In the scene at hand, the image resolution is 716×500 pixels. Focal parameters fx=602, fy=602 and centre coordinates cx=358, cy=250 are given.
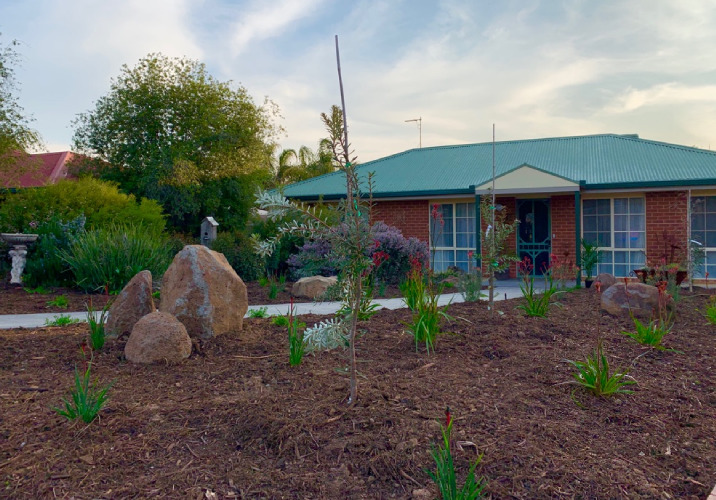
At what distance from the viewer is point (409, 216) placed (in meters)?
16.7

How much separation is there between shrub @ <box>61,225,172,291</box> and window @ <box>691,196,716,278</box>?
1167 centimetres

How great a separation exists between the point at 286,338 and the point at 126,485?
10.5 ft

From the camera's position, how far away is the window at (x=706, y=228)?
13.6 metres

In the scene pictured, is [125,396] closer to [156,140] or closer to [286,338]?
[286,338]

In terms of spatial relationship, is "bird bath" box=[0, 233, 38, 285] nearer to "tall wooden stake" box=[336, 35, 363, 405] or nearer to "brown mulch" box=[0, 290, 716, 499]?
"brown mulch" box=[0, 290, 716, 499]

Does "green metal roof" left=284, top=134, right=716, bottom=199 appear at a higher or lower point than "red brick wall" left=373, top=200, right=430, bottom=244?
higher

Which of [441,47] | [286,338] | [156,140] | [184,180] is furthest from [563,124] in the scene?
[286,338]

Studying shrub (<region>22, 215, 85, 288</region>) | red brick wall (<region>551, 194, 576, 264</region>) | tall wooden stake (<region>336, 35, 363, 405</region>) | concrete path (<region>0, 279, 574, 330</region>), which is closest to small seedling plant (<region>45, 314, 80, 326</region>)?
concrete path (<region>0, 279, 574, 330</region>)

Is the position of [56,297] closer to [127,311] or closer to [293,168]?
[127,311]

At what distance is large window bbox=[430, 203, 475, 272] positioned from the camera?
1605cm

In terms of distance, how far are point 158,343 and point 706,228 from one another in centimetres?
1290

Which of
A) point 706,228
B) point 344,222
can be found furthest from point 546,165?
point 344,222

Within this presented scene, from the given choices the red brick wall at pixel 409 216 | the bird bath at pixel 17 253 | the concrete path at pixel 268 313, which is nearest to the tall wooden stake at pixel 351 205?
the concrete path at pixel 268 313

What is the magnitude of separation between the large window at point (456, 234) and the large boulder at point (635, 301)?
314 inches
